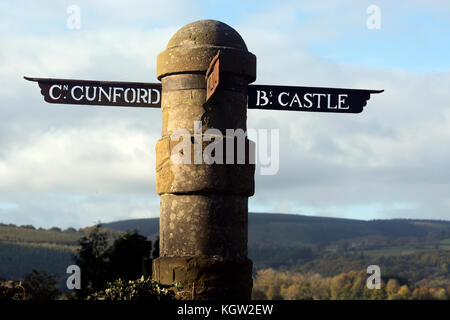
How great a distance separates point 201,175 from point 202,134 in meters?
0.52

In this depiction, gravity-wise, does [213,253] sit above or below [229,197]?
below

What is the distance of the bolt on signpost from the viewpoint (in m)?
8.88

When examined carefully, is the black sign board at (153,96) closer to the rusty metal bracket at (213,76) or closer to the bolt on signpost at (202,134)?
the bolt on signpost at (202,134)

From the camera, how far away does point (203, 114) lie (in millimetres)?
8977

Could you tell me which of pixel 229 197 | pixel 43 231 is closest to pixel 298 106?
pixel 229 197

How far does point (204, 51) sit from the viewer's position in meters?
9.09

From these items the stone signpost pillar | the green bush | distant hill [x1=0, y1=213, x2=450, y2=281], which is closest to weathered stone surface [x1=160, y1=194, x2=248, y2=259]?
the stone signpost pillar

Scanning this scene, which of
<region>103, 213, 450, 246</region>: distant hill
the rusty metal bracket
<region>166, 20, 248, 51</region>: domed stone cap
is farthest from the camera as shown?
<region>103, 213, 450, 246</region>: distant hill

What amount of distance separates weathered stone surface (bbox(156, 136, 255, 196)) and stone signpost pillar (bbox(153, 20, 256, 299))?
13mm

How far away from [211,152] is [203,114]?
501 mm

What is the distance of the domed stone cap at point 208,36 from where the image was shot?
9.24 m

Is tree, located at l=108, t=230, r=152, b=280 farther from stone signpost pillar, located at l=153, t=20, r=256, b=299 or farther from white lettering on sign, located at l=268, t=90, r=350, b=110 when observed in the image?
white lettering on sign, located at l=268, t=90, r=350, b=110
